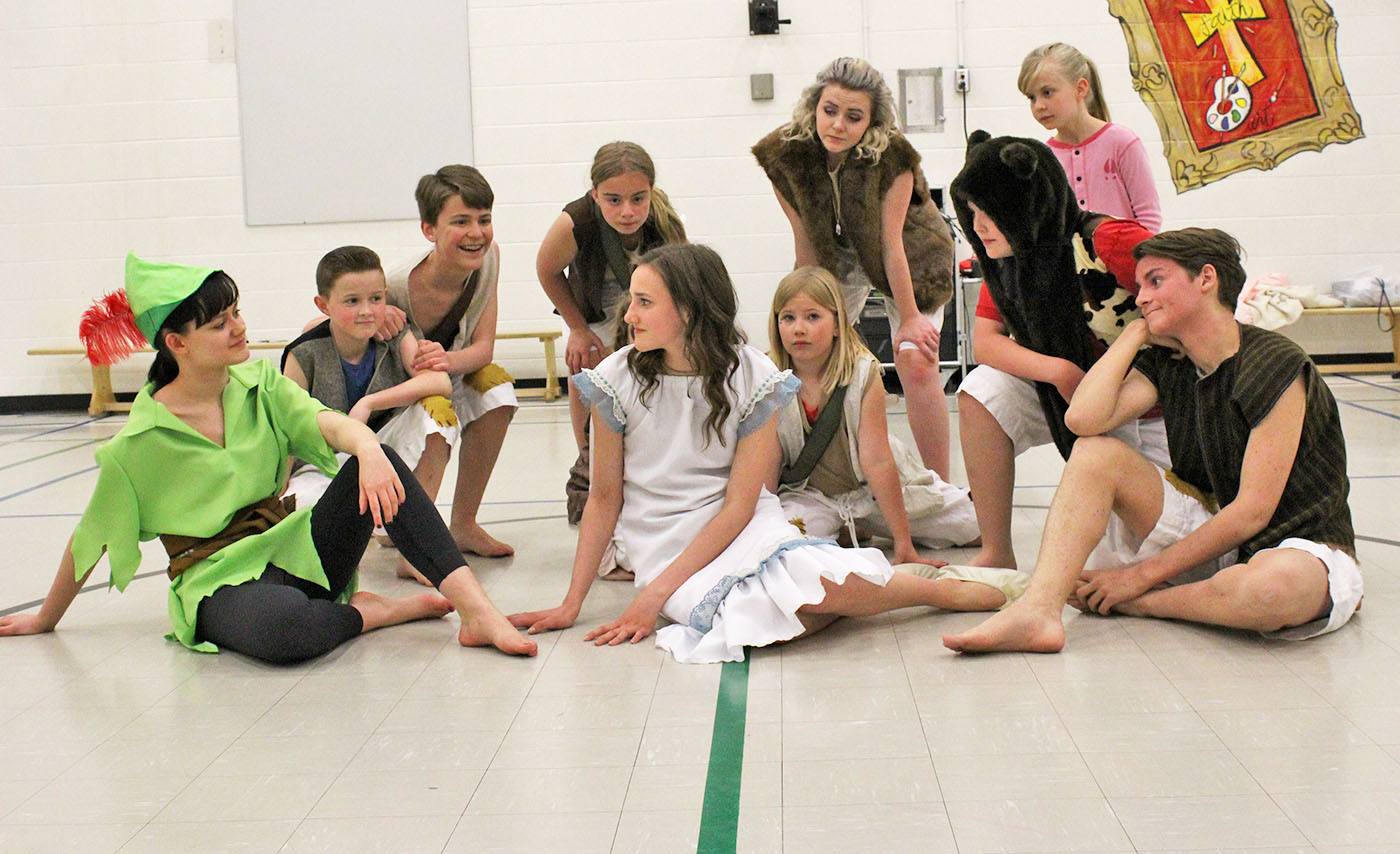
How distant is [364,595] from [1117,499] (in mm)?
1580

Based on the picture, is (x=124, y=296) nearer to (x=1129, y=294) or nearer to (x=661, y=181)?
(x=1129, y=294)

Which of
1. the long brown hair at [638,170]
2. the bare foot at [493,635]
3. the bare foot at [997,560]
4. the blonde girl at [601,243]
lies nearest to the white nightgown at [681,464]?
the bare foot at [493,635]

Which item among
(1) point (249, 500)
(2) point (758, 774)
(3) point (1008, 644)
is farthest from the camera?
(1) point (249, 500)

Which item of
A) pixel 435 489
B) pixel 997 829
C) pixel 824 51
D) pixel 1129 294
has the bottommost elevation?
pixel 997 829

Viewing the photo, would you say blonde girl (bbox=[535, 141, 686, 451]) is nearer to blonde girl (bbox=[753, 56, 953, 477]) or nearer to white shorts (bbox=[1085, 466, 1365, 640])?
blonde girl (bbox=[753, 56, 953, 477])

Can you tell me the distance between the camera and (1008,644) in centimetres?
249

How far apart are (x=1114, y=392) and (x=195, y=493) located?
1.84 metres

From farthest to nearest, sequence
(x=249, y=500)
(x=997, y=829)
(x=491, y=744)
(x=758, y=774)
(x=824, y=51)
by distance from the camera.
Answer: (x=824, y=51) < (x=249, y=500) < (x=491, y=744) < (x=758, y=774) < (x=997, y=829)

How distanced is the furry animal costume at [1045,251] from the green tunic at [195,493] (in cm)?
151

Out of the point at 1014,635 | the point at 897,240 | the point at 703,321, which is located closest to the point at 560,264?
the point at 897,240

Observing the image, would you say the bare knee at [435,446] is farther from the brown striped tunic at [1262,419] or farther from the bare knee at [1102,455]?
the brown striped tunic at [1262,419]

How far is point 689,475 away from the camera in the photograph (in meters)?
2.86

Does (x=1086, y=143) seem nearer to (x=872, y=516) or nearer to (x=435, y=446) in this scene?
Result: (x=872, y=516)

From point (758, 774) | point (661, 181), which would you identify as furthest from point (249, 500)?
point (661, 181)
